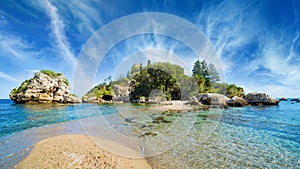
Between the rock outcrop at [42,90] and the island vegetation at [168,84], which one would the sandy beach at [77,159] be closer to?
the island vegetation at [168,84]

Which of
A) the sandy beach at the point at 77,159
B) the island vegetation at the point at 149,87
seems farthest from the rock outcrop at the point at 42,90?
the sandy beach at the point at 77,159

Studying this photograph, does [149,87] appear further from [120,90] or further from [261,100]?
[261,100]

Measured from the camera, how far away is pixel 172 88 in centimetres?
4656

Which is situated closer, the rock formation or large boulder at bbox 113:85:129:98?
the rock formation

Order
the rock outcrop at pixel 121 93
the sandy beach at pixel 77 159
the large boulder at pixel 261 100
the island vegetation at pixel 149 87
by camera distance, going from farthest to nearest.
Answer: the rock outcrop at pixel 121 93
the island vegetation at pixel 149 87
the large boulder at pixel 261 100
the sandy beach at pixel 77 159

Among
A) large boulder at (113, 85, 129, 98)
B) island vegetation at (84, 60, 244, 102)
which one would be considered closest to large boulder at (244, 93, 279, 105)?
island vegetation at (84, 60, 244, 102)

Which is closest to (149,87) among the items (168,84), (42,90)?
(168,84)

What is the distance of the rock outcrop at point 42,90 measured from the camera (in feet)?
143

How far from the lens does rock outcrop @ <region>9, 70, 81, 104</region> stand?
143 feet

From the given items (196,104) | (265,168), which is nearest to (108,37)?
(265,168)

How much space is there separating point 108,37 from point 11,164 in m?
6.21

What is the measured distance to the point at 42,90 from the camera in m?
45.2

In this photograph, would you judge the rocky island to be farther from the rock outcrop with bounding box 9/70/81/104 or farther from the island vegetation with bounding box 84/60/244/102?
the rock outcrop with bounding box 9/70/81/104

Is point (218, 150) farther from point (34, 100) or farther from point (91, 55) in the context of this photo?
point (34, 100)
